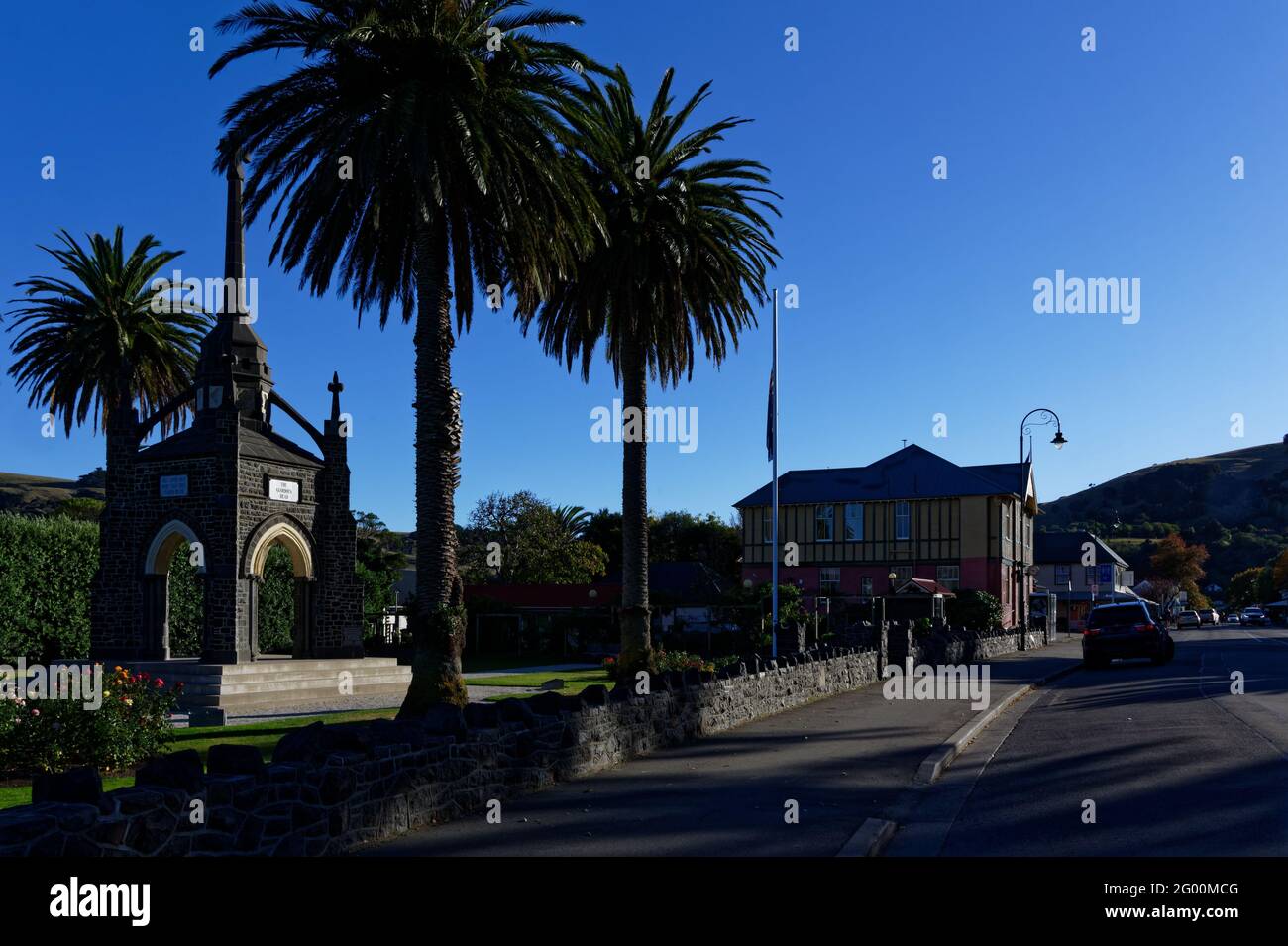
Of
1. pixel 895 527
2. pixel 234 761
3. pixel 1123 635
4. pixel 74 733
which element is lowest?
pixel 1123 635

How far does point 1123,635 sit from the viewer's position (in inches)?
1155

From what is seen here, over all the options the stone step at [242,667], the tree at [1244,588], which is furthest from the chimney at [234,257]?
the tree at [1244,588]

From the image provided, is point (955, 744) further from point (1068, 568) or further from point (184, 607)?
point (1068, 568)

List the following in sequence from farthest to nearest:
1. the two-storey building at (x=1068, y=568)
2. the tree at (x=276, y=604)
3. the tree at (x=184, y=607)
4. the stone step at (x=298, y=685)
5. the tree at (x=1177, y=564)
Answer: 1. the tree at (x=1177, y=564)
2. the two-storey building at (x=1068, y=568)
3. the tree at (x=276, y=604)
4. the tree at (x=184, y=607)
5. the stone step at (x=298, y=685)

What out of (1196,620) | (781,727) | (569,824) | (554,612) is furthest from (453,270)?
(1196,620)

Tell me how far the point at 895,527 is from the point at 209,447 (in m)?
44.7

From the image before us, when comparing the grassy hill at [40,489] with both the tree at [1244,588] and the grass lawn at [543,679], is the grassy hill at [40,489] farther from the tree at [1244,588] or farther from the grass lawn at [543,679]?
the tree at [1244,588]

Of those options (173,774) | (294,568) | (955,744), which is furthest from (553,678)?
(173,774)

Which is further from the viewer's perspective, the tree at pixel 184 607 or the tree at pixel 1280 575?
the tree at pixel 1280 575

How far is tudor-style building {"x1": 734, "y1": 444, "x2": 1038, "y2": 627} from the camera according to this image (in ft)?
200

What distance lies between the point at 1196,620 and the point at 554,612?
70.4 m

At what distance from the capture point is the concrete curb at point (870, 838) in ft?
25.4

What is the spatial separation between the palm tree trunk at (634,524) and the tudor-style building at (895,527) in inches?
1427

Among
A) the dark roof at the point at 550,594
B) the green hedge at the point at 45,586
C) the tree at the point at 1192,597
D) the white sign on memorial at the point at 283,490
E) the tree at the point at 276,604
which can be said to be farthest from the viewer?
the tree at the point at 1192,597
